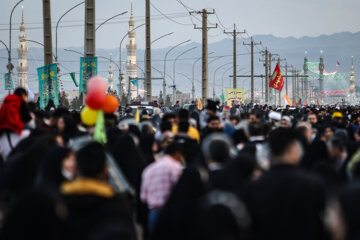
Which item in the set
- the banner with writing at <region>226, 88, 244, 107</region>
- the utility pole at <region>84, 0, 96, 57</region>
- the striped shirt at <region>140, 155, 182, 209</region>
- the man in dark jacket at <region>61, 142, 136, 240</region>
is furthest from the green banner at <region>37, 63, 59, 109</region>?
the banner with writing at <region>226, 88, 244, 107</region>

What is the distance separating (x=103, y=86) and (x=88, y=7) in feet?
48.1

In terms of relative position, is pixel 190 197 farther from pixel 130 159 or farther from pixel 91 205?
pixel 130 159

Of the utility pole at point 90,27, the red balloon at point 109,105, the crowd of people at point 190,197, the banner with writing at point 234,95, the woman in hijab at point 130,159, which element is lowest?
the banner with writing at point 234,95

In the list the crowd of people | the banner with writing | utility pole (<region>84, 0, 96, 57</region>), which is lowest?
the banner with writing

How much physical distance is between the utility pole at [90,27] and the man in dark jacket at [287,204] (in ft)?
63.3

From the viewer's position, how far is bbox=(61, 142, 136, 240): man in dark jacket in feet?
18.7

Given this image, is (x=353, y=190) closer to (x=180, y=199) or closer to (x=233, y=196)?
(x=233, y=196)

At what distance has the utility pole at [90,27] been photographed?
980 inches

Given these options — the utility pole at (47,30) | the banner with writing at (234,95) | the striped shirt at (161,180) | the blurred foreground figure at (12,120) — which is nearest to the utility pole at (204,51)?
the banner with writing at (234,95)

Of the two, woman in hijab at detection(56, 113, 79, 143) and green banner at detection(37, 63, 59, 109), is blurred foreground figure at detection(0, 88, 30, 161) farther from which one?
green banner at detection(37, 63, 59, 109)

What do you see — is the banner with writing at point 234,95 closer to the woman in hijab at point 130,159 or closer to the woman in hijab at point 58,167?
the woman in hijab at point 130,159

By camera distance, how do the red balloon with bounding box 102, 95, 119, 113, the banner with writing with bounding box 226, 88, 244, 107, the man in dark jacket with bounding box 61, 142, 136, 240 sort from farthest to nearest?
the banner with writing with bounding box 226, 88, 244, 107
the red balloon with bounding box 102, 95, 119, 113
the man in dark jacket with bounding box 61, 142, 136, 240

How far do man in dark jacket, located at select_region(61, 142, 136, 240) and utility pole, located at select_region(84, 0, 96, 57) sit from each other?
1919 centimetres

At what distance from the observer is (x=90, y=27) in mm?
25000
